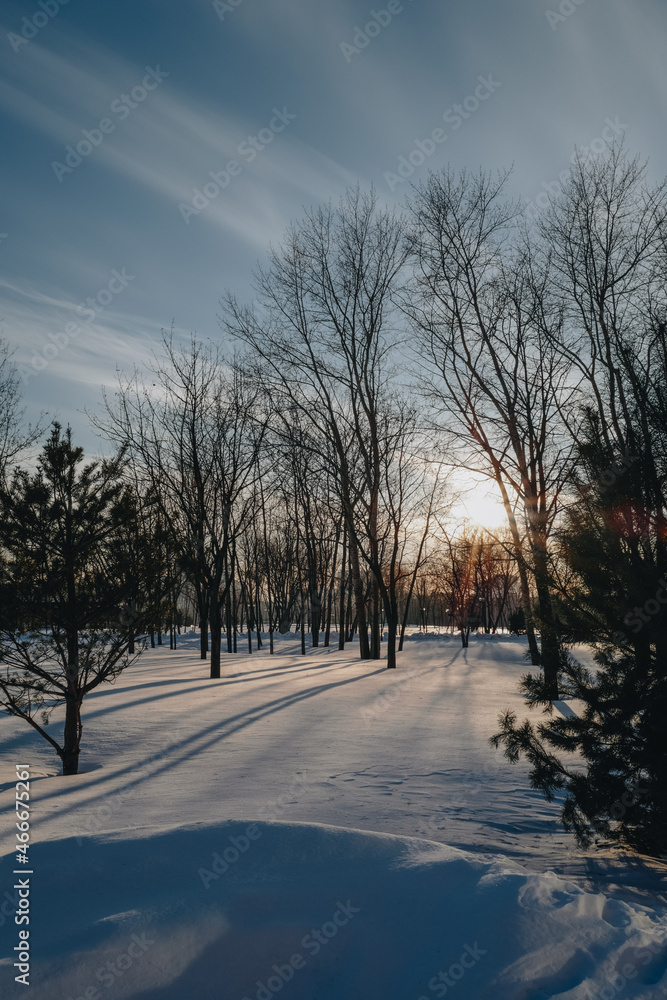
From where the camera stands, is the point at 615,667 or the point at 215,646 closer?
the point at 615,667

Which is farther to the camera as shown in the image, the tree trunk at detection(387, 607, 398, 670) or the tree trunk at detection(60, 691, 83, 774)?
the tree trunk at detection(387, 607, 398, 670)

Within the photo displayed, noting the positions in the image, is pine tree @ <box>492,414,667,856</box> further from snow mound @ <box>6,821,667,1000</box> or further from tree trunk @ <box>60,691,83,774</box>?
tree trunk @ <box>60,691,83,774</box>

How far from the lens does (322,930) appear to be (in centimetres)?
236

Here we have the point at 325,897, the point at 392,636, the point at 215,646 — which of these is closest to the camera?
A: the point at 325,897

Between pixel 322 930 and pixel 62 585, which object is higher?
pixel 62 585

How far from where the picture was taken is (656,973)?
7.10ft

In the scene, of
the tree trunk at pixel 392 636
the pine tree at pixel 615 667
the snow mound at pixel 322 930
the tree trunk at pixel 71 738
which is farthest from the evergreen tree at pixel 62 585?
the tree trunk at pixel 392 636

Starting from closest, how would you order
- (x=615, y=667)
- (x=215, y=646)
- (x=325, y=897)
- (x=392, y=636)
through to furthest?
(x=325, y=897) < (x=615, y=667) < (x=215, y=646) < (x=392, y=636)

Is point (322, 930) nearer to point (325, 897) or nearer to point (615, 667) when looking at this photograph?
point (325, 897)

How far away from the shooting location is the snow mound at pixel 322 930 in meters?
2.12

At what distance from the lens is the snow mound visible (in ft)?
6.97

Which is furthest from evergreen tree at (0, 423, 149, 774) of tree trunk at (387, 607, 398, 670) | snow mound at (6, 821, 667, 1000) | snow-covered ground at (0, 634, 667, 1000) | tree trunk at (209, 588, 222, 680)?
tree trunk at (387, 607, 398, 670)

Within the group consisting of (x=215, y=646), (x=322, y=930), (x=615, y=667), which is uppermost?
(x=615, y=667)

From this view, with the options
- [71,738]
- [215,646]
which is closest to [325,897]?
[71,738]
